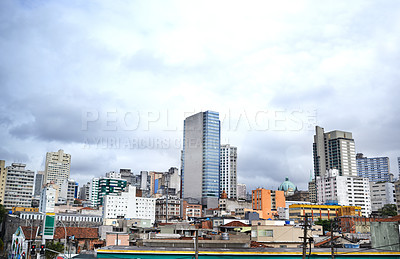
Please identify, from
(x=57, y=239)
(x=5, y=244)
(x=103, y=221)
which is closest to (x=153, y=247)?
(x=57, y=239)

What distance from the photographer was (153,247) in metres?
59.7

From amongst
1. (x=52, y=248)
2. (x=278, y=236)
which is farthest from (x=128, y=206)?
(x=278, y=236)

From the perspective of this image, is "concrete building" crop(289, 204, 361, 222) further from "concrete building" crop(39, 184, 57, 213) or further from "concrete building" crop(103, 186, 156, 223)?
"concrete building" crop(39, 184, 57, 213)

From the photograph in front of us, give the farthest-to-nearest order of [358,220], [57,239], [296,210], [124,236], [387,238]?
[296,210]
[358,220]
[57,239]
[124,236]
[387,238]

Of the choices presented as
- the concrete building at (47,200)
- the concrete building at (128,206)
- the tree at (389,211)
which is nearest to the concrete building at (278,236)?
the concrete building at (128,206)

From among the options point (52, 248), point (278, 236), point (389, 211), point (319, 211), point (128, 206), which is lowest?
point (52, 248)

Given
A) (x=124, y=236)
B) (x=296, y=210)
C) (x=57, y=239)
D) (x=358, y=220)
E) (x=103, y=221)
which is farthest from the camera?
(x=296, y=210)

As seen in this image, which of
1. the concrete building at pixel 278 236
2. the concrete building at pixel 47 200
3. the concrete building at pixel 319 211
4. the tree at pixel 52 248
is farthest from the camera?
the concrete building at pixel 47 200

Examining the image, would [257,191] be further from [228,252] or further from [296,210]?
[228,252]

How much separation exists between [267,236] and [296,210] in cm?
10421

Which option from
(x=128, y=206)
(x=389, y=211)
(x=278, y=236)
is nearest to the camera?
(x=278, y=236)

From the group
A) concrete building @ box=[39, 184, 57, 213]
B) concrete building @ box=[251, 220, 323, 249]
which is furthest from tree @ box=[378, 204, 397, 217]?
concrete building @ box=[39, 184, 57, 213]

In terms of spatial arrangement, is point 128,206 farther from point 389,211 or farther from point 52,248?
point 389,211

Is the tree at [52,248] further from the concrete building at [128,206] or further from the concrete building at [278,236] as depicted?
the concrete building at [128,206]
